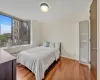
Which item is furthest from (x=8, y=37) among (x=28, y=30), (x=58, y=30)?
(x=58, y=30)

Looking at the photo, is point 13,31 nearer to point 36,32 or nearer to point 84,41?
point 36,32

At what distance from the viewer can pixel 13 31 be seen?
4.22 meters

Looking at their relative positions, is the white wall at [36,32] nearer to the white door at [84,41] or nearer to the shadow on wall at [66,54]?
the shadow on wall at [66,54]

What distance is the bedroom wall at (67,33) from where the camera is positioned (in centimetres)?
428

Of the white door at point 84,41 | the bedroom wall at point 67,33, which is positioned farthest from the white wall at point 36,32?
the white door at point 84,41

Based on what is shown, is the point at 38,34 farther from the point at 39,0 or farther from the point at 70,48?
the point at 39,0

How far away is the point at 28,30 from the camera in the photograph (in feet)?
16.6

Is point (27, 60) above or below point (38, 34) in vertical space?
below

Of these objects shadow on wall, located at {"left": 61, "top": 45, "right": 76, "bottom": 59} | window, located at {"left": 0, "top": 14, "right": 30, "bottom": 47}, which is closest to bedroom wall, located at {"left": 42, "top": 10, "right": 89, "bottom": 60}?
shadow on wall, located at {"left": 61, "top": 45, "right": 76, "bottom": 59}

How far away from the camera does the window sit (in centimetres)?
369

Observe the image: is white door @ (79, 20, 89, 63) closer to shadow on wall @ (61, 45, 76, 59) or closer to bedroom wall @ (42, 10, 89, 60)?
bedroom wall @ (42, 10, 89, 60)

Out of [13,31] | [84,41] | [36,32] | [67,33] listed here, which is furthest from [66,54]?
[13,31]

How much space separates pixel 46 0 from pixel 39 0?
245 mm

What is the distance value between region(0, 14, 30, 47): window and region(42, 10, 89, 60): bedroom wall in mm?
1349
